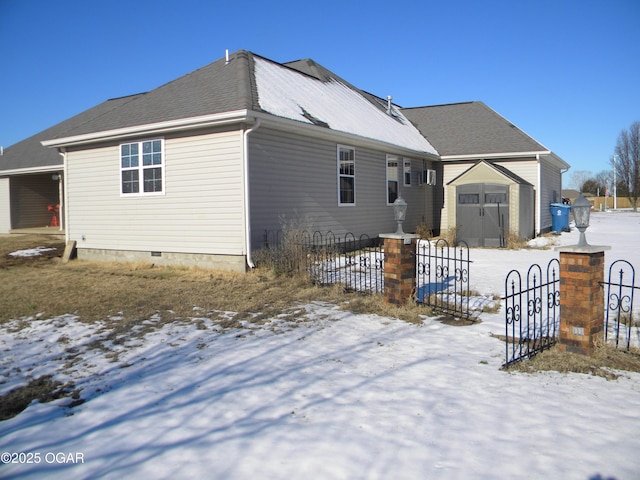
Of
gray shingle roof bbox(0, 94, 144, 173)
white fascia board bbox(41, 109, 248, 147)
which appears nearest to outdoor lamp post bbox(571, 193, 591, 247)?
white fascia board bbox(41, 109, 248, 147)

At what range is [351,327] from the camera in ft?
22.0

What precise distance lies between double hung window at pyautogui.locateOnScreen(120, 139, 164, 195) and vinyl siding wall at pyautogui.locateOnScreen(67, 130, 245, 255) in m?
0.18

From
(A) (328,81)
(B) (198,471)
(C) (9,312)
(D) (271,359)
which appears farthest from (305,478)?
(A) (328,81)

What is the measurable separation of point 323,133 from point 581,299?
338 inches

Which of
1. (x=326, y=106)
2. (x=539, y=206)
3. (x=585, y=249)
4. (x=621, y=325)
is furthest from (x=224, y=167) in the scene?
(x=539, y=206)

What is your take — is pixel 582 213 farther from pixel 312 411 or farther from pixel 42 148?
pixel 42 148

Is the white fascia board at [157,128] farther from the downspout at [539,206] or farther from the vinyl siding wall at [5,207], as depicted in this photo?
the downspout at [539,206]

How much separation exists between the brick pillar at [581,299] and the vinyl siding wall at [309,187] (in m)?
6.92

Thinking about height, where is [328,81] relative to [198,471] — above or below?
above

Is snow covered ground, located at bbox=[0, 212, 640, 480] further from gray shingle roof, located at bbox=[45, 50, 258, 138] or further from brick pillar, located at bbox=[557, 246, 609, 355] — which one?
gray shingle roof, located at bbox=[45, 50, 258, 138]

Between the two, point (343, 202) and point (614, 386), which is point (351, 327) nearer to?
point (614, 386)

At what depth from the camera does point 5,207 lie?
72.2 feet

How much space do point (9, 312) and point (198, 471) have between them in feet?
20.0

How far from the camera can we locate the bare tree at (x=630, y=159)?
219ft
